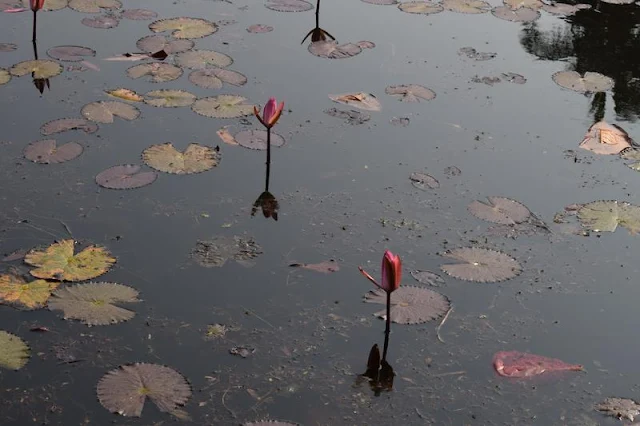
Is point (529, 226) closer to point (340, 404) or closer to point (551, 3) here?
point (340, 404)

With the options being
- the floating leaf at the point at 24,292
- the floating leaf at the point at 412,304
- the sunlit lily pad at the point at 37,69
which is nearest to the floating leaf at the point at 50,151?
the sunlit lily pad at the point at 37,69

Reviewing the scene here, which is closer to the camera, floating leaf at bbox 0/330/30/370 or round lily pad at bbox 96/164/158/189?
floating leaf at bbox 0/330/30/370

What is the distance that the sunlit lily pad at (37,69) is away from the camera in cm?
538

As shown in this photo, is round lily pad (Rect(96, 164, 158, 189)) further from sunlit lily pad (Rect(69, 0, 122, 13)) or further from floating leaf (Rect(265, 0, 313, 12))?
floating leaf (Rect(265, 0, 313, 12))

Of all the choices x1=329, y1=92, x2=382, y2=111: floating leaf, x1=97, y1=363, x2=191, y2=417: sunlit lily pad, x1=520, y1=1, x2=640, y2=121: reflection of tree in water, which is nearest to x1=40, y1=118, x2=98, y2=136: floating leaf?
x1=329, y1=92, x2=382, y2=111: floating leaf

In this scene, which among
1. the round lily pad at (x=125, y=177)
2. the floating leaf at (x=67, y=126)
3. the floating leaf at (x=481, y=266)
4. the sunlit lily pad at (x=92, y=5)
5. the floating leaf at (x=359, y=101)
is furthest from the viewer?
the sunlit lily pad at (x=92, y=5)

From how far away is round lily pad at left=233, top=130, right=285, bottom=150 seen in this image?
190 inches

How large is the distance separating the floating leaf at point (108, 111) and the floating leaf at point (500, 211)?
2025 millimetres

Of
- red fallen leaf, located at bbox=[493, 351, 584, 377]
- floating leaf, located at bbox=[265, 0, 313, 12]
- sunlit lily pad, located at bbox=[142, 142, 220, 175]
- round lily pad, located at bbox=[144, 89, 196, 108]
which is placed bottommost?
red fallen leaf, located at bbox=[493, 351, 584, 377]

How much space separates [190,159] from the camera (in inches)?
182

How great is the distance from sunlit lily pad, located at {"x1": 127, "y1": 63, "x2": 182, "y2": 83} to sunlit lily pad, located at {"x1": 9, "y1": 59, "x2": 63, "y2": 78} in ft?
1.52

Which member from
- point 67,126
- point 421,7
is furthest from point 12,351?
point 421,7

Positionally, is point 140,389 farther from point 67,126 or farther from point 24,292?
point 67,126

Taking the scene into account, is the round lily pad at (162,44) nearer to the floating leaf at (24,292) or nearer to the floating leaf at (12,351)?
the floating leaf at (24,292)
